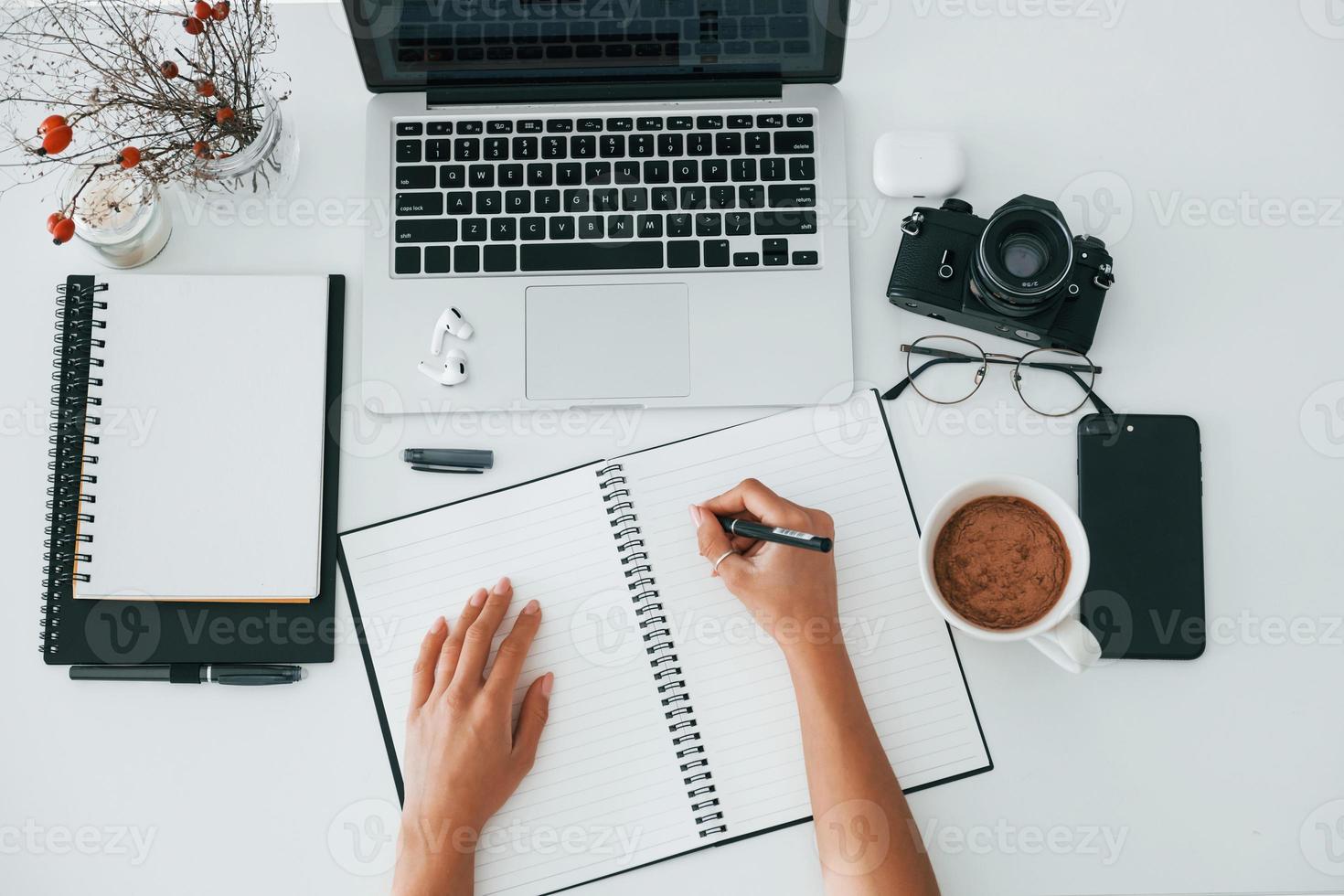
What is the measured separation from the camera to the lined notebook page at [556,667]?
106cm

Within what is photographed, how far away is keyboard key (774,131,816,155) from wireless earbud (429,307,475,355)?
1.37 ft

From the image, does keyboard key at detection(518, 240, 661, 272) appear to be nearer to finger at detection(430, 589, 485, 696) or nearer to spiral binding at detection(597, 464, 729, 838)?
spiral binding at detection(597, 464, 729, 838)

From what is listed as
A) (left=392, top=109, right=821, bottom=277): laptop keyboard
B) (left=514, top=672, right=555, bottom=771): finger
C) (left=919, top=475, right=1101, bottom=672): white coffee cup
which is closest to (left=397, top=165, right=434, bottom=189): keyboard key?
(left=392, top=109, right=821, bottom=277): laptop keyboard

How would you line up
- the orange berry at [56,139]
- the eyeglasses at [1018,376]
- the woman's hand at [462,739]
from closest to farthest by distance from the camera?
the orange berry at [56,139]
the woman's hand at [462,739]
the eyeglasses at [1018,376]

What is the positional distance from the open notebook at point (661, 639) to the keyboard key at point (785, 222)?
21 centimetres

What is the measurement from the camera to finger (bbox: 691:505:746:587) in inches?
41.8

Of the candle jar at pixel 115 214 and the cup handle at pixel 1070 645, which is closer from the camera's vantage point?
the cup handle at pixel 1070 645

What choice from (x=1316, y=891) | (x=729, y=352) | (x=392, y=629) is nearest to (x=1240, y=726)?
(x=1316, y=891)

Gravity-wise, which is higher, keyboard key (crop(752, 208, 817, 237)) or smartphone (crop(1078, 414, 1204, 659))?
keyboard key (crop(752, 208, 817, 237))

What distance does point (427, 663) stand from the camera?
3.55ft

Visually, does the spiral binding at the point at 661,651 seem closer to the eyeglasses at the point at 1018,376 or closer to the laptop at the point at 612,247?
the laptop at the point at 612,247

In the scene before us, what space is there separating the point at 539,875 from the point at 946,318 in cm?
78

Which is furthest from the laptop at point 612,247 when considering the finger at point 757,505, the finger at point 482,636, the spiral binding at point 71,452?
the spiral binding at point 71,452

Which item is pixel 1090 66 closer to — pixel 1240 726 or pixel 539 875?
pixel 1240 726
